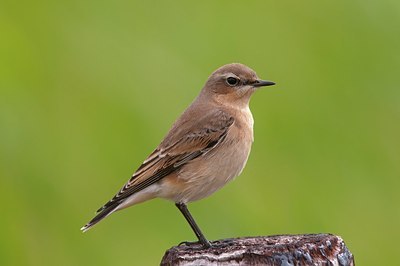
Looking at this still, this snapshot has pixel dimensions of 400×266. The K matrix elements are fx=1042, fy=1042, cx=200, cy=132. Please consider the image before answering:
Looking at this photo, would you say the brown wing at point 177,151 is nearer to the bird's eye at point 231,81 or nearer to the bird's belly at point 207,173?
the bird's belly at point 207,173

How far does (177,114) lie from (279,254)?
6084 millimetres

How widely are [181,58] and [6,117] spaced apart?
2.38 metres

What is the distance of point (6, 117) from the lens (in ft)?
40.8

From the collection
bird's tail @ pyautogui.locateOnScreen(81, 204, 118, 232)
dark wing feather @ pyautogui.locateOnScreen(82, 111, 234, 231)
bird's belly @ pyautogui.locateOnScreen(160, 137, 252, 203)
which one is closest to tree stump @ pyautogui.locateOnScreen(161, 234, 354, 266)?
bird's tail @ pyautogui.locateOnScreen(81, 204, 118, 232)

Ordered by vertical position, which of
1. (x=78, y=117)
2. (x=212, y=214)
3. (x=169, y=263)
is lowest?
(x=212, y=214)

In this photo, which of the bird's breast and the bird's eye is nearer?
the bird's breast

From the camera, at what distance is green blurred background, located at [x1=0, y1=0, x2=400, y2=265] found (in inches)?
463

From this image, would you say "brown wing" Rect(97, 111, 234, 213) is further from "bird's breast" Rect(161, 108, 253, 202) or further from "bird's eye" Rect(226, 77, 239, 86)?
"bird's eye" Rect(226, 77, 239, 86)

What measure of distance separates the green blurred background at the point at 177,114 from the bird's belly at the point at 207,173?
1.56 meters

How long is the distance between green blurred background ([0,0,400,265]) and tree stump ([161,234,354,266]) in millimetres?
4104

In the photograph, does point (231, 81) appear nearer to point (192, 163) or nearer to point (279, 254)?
point (192, 163)

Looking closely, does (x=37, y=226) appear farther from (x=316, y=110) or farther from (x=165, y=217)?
(x=316, y=110)

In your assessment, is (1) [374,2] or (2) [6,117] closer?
(2) [6,117]

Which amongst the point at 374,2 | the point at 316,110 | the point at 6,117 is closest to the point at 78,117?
the point at 6,117
